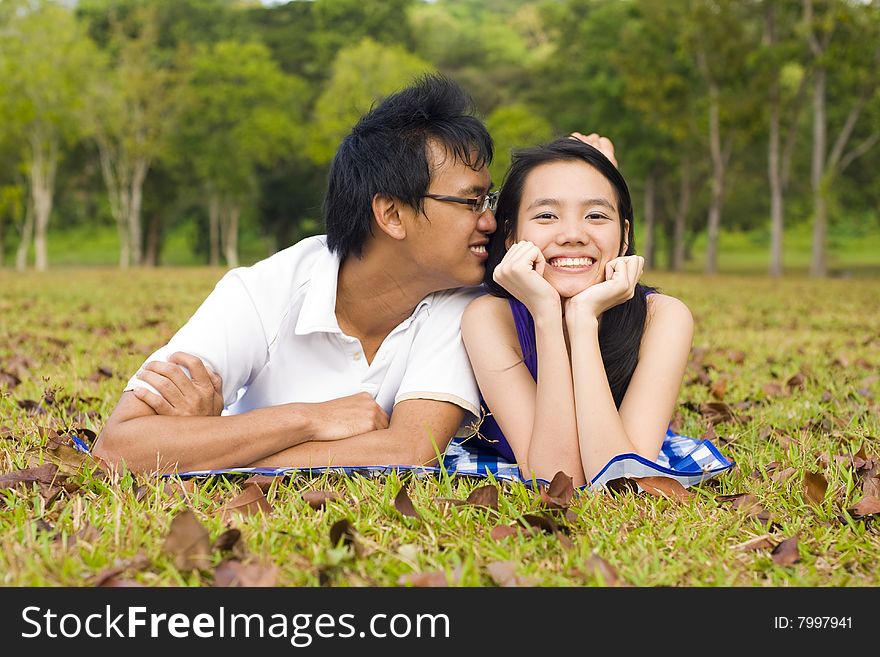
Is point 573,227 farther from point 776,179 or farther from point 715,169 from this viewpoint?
point 715,169

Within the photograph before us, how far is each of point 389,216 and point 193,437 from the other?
1.25 meters

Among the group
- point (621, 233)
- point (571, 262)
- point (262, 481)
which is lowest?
point (262, 481)

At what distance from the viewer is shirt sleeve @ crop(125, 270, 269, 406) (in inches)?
142

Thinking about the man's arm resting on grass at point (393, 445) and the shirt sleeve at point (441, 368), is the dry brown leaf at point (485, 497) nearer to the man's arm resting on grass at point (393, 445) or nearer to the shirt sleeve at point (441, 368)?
the man's arm resting on grass at point (393, 445)

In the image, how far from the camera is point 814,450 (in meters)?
3.88

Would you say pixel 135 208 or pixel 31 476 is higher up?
pixel 31 476

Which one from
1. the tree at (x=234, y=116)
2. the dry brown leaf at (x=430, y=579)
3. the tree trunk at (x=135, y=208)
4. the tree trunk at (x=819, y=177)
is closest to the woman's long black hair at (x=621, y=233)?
the dry brown leaf at (x=430, y=579)

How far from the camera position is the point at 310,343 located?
3.97 m

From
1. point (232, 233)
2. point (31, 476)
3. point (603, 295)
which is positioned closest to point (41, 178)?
point (232, 233)

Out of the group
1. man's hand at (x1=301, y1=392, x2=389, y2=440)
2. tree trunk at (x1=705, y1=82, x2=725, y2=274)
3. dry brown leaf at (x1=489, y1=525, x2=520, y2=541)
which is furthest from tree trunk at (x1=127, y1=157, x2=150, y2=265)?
dry brown leaf at (x1=489, y1=525, x2=520, y2=541)

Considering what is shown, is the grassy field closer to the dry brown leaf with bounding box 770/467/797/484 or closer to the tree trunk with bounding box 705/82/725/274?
the dry brown leaf with bounding box 770/467/797/484

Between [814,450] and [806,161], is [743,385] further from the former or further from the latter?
[806,161]

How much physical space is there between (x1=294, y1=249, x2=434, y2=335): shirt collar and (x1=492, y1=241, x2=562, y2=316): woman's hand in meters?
0.65
